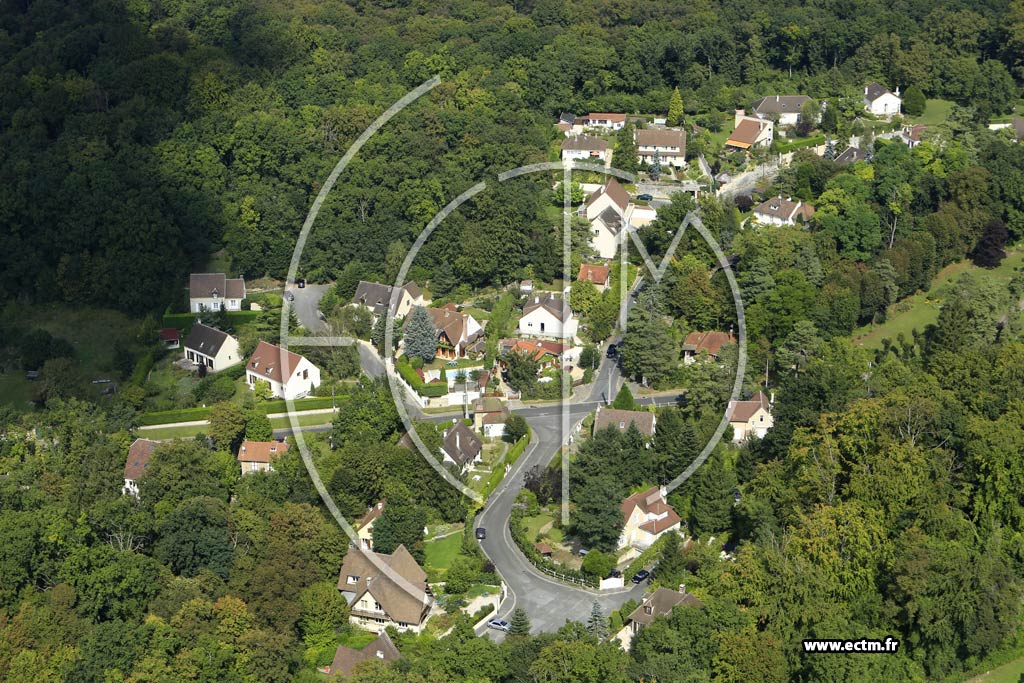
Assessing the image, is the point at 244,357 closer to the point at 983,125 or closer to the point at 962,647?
the point at 962,647

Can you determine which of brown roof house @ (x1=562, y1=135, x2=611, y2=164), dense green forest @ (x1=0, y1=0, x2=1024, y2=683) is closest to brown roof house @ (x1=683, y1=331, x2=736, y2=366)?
dense green forest @ (x1=0, y1=0, x2=1024, y2=683)

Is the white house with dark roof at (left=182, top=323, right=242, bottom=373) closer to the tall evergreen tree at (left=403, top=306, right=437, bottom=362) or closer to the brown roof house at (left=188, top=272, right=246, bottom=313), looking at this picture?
the brown roof house at (left=188, top=272, right=246, bottom=313)

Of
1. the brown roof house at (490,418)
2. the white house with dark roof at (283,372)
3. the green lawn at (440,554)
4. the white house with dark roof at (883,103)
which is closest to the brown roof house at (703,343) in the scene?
the brown roof house at (490,418)

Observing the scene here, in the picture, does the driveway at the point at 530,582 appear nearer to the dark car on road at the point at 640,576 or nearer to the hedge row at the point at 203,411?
the dark car on road at the point at 640,576

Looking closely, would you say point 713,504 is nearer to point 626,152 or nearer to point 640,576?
point 640,576

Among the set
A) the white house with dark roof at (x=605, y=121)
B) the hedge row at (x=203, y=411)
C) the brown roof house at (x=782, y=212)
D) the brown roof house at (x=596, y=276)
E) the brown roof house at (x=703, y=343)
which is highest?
the white house with dark roof at (x=605, y=121)

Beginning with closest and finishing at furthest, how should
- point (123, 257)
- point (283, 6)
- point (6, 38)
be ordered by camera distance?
point (123, 257) → point (6, 38) → point (283, 6)

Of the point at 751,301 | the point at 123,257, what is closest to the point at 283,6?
the point at 123,257
